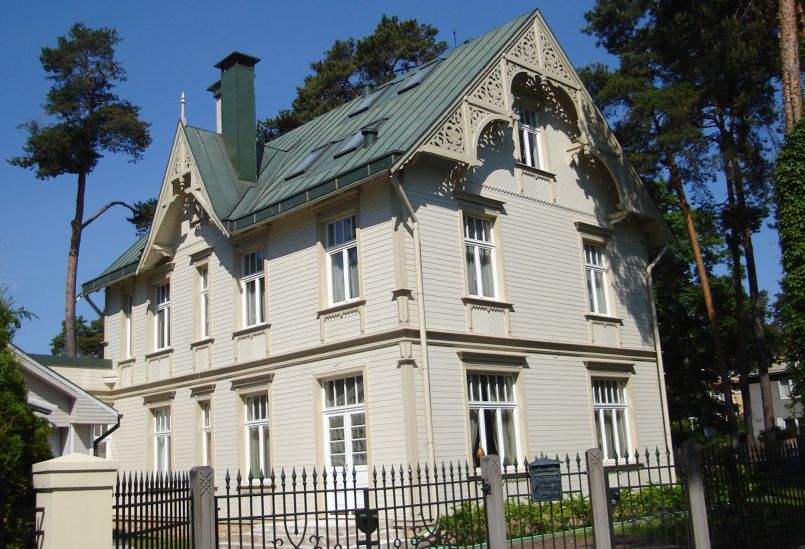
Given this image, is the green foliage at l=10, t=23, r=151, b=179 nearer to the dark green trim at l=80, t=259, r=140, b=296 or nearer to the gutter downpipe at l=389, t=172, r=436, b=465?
the dark green trim at l=80, t=259, r=140, b=296

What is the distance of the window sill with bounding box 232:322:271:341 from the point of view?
20047 millimetres

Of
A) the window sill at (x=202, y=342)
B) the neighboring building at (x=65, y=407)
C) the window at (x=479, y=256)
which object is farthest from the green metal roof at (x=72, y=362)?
the window at (x=479, y=256)

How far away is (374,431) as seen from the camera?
1702cm

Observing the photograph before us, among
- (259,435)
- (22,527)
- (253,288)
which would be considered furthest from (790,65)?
(22,527)

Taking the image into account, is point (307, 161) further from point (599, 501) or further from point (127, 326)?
point (599, 501)

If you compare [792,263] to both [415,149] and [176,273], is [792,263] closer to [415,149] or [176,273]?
[415,149]

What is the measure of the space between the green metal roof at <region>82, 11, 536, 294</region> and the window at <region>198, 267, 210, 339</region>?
225cm

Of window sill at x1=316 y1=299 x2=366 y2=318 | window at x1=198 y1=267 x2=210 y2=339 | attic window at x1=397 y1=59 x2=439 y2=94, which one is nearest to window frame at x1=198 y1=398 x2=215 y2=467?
window at x1=198 y1=267 x2=210 y2=339

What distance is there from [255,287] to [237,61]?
7.76 metres

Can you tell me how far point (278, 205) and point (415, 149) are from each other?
395cm

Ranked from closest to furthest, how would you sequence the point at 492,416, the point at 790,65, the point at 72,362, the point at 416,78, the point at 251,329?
the point at 790,65 < the point at 492,416 < the point at 251,329 < the point at 416,78 < the point at 72,362

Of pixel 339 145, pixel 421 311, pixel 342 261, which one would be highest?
pixel 339 145

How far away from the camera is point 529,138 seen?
21500 mm

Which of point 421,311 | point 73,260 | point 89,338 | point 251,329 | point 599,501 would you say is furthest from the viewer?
point 89,338
